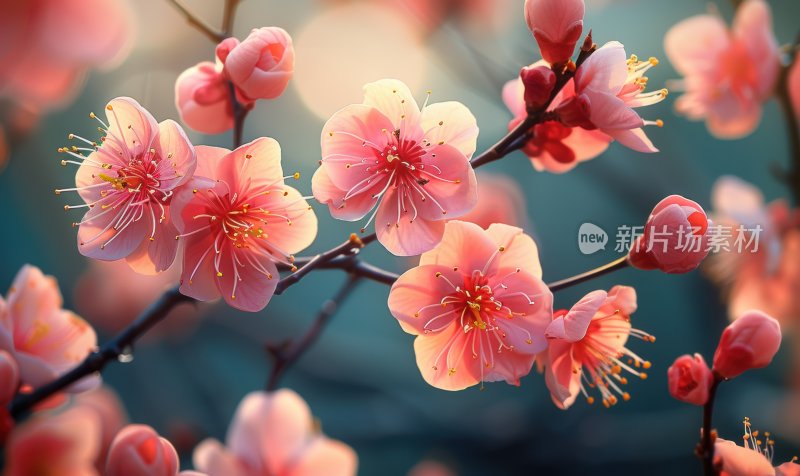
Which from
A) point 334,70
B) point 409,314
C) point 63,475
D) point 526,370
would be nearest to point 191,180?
point 409,314

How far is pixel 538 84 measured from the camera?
0.57 meters

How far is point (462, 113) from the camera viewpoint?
22.8 inches

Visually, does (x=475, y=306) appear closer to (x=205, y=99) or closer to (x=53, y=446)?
(x=205, y=99)

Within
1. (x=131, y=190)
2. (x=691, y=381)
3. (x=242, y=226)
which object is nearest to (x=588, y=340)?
(x=691, y=381)

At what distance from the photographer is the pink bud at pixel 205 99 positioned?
0.65 metres

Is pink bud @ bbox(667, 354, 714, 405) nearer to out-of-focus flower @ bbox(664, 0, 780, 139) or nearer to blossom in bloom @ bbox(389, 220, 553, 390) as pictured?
blossom in bloom @ bbox(389, 220, 553, 390)

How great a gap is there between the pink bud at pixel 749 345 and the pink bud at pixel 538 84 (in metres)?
0.30

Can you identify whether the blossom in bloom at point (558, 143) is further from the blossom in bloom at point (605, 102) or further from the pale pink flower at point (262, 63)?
the pale pink flower at point (262, 63)

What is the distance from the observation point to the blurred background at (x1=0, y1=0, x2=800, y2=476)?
4.25 ft

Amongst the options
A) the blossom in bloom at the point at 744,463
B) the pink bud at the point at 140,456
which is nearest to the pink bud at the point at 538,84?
the blossom in bloom at the point at 744,463

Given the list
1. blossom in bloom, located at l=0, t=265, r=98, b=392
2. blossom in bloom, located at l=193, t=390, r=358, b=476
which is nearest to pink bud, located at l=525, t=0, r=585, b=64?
blossom in bloom, located at l=193, t=390, r=358, b=476

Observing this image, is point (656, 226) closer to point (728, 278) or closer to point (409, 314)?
point (409, 314)

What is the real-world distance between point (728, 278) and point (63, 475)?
1.16m

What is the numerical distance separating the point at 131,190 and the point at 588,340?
463 mm
